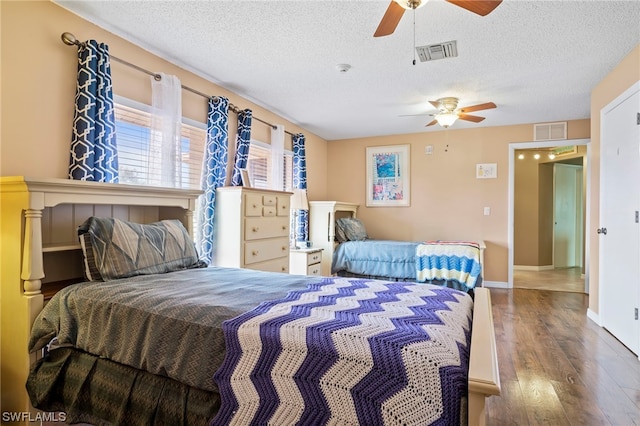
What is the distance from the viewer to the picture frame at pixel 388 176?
5.90 meters

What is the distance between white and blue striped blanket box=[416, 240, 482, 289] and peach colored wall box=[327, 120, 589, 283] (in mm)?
1110

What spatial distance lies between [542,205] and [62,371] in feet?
25.9

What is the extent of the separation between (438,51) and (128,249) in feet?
8.45

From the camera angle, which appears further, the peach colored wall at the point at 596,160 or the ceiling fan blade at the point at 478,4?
the peach colored wall at the point at 596,160

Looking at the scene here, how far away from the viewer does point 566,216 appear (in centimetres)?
730

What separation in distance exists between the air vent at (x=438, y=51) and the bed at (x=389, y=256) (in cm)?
247

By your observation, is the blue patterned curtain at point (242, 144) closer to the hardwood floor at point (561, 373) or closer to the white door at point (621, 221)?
the hardwood floor at point (561, 373)

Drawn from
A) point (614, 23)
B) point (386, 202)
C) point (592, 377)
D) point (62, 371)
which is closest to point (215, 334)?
point (62, 371)

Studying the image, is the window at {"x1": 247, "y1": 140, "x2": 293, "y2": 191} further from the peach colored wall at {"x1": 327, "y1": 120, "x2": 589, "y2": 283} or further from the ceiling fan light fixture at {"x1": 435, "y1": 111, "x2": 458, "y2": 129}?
the peach colored wall at {"x1": 327, "y1": 120, "x2": 589, "y2": 283}

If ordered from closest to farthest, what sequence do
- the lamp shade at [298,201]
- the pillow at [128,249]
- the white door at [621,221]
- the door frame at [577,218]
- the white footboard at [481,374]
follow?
the white footboard at [481,374] < the pillow at [128,249] < the white door at [621,221] < the lamp shade at [298,201] < the door frame at [577,218]

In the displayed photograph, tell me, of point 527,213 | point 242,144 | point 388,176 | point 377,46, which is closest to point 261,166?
point 242,144

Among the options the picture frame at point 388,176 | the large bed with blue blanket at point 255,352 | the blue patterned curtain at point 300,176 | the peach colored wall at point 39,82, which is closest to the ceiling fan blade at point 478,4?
the large bed with blue blanket at point 255,352

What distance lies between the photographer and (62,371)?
5.58 ft

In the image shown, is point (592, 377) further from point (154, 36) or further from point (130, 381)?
point (154, 36)
